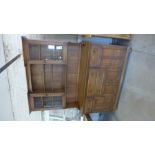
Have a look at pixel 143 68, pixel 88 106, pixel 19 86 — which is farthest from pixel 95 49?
pixel 19 86

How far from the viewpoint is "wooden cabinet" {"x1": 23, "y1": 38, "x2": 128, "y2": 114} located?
2.96 metres

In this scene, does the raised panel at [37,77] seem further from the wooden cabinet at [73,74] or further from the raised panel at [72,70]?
the raised panel at [72,70]

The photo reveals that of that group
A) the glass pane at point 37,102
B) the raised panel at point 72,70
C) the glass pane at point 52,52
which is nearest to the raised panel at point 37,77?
the glass pane at point 37,102

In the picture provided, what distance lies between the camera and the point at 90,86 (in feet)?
10.3

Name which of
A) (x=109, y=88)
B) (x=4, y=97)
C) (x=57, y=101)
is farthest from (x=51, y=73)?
(x=4, y=97)

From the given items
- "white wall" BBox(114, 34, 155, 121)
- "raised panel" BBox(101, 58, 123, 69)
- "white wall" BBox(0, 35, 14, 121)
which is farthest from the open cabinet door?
"white wall" BBox(0, 35, 14, 121)

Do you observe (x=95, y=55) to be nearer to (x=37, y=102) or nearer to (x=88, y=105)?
(x=88, y=105)

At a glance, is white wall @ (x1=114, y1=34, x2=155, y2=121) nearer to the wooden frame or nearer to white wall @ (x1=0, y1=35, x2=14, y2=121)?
the wooden frame

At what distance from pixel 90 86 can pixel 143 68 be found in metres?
1.26

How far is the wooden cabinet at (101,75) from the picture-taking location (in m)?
2.90

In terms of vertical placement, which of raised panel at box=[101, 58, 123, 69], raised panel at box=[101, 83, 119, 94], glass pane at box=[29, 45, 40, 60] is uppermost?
glass pane at box=[29, 45, 40, 60]

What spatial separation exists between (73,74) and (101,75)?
33.0 inches

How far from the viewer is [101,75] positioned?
3.10 m

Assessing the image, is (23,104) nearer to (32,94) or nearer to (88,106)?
(32,94)
